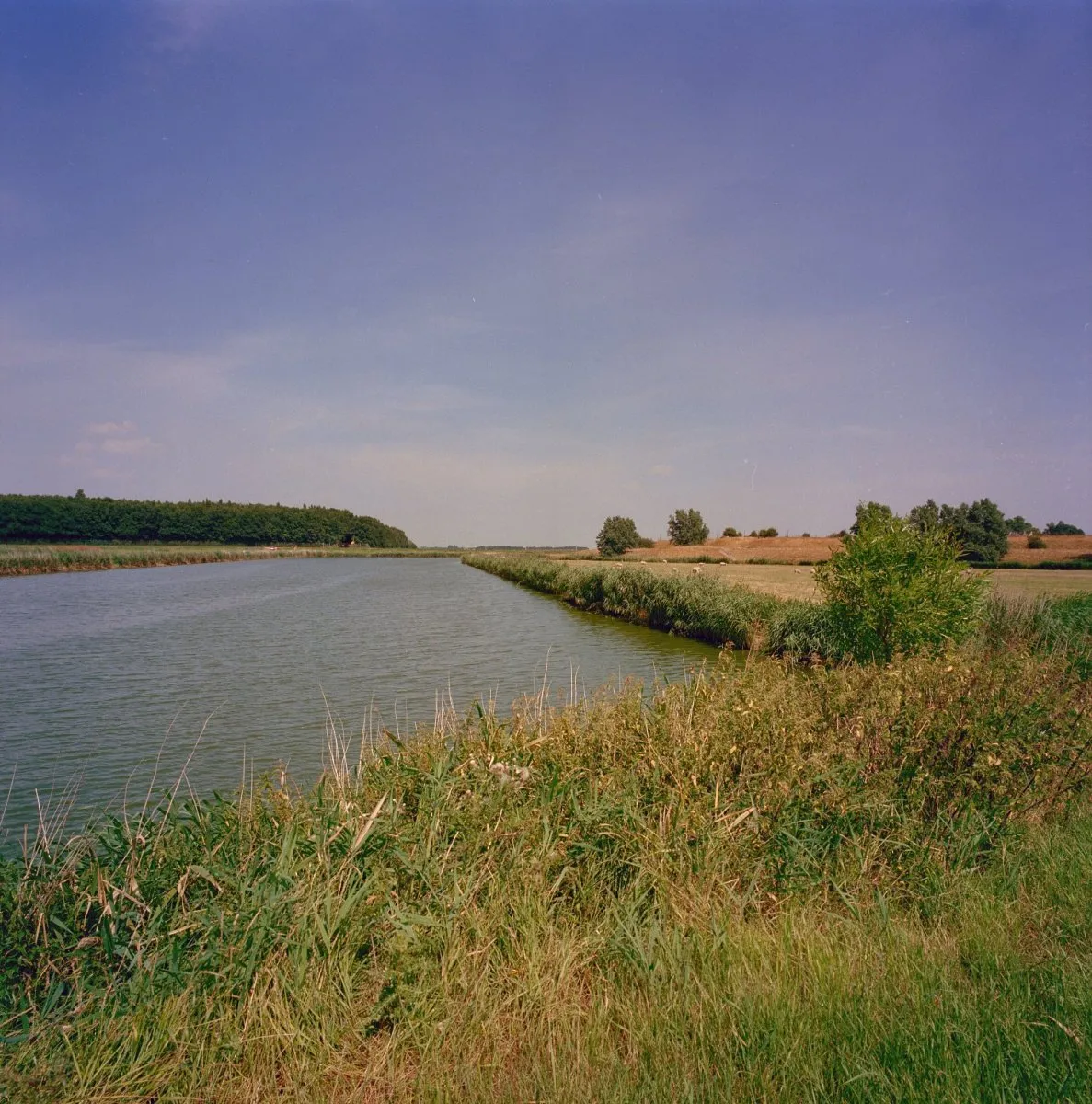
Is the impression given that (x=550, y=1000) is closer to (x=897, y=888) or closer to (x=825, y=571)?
(x=897, y=888)

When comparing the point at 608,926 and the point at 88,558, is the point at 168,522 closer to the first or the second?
the point at 88,558

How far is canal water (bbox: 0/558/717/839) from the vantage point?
390 inches

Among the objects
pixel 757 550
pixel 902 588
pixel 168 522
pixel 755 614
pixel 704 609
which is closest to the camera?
pixel 902 588

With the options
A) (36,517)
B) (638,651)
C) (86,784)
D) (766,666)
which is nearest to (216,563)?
(36,517)

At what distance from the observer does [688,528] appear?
107750 millimetres

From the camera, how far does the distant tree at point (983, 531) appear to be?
2308 inches

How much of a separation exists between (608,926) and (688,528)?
106510 mm

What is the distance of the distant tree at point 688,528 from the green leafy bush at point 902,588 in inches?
3721

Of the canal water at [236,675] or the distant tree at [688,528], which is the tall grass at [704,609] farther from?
the distant tree at [688,528]

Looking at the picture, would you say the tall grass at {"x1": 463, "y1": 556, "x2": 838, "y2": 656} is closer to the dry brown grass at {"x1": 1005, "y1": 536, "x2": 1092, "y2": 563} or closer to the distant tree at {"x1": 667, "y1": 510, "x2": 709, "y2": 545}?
the dry brown grass at {"x1": 1005, "y1": 536, "x2": 1092, "y2": 563}

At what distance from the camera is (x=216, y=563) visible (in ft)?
305

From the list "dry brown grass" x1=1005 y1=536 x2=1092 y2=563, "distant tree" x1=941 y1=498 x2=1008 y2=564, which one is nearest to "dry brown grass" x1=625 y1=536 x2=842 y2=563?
"distant tree" x1=941 y1=498 x2=1008 y2=564

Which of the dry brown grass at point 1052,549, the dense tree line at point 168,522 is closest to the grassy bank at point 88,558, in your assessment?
the dense tree line at point 168,522

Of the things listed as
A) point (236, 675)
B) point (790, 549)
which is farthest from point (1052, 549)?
point (236, 675)
